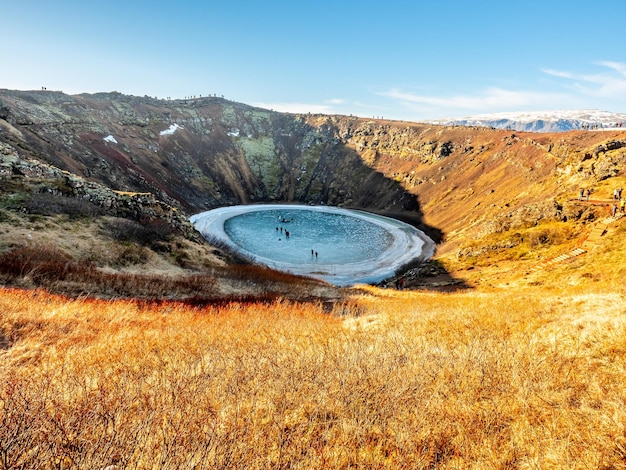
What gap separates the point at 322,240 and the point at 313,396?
59.1m

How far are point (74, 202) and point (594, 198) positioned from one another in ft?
168

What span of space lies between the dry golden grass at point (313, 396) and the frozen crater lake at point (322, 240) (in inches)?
1368

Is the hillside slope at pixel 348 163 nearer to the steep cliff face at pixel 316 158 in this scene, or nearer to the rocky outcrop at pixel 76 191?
the steep cliff face at pixel 316 158

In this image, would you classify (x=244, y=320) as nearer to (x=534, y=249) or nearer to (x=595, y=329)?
(x=595, y=329)

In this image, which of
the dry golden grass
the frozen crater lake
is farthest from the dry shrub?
the frozen crater lake

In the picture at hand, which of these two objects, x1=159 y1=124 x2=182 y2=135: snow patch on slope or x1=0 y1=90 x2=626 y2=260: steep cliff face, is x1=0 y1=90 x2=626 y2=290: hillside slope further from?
x1=159 y1=124 x2=182 y2=135: snow patch on slope

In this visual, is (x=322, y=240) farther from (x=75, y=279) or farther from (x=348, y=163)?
(x=348, y=163)

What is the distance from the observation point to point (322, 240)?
64500 mm

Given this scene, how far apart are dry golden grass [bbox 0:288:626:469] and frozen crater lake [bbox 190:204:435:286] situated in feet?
114

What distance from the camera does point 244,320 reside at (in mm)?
11664

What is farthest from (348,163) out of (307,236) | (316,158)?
(307,236)

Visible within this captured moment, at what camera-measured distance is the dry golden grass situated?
156 inches

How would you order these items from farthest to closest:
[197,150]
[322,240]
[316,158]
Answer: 1. [316,158]
2. [197,150]
3. [322,240]

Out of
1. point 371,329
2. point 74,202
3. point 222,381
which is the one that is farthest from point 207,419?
point 74,202
